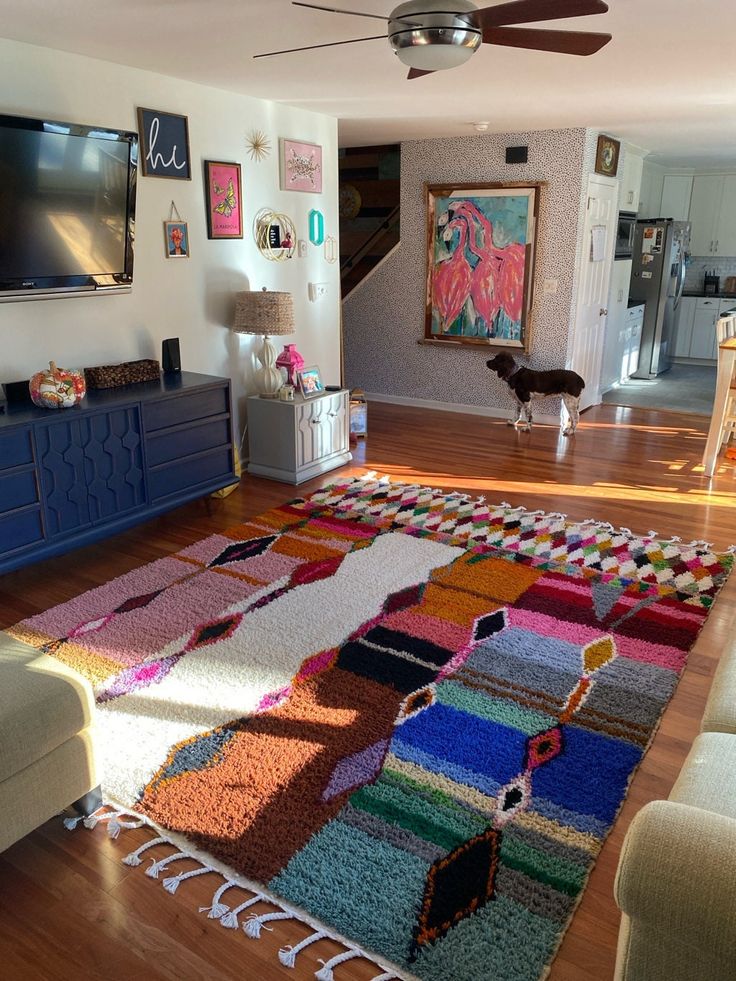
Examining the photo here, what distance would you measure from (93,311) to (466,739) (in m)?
2.83

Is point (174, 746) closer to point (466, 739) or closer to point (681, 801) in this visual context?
point (466, 739)

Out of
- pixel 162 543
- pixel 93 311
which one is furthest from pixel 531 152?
pixel 162 543

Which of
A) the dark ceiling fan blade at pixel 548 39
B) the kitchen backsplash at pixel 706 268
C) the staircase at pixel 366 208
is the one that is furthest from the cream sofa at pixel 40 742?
the kitchen backsplash at pixel 706 268

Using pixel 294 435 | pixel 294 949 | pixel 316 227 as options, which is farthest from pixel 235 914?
pixel 316 227

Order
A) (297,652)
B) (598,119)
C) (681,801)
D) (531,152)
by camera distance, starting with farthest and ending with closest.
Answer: (531,152)
(598,119)
(297,652)
(681,801)

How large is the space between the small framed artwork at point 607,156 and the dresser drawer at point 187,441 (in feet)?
13.1

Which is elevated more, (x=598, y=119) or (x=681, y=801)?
(x=598, y=119)

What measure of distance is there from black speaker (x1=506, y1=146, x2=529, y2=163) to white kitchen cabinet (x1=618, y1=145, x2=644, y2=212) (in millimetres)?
1237

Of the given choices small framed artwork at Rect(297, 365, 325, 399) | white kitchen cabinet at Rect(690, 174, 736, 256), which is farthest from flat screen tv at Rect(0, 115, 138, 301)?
white kitchen cabinet at Rect(690, 174, 736, 256)

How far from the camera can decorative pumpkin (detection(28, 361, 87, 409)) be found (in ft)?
11.0

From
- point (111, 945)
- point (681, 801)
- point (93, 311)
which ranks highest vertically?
point (93, 311)

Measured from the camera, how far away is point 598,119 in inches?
213

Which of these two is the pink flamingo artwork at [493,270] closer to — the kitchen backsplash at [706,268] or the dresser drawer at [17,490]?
the kitchen backsplash at [706,268]

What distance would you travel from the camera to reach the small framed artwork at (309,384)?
5016 millimetres
